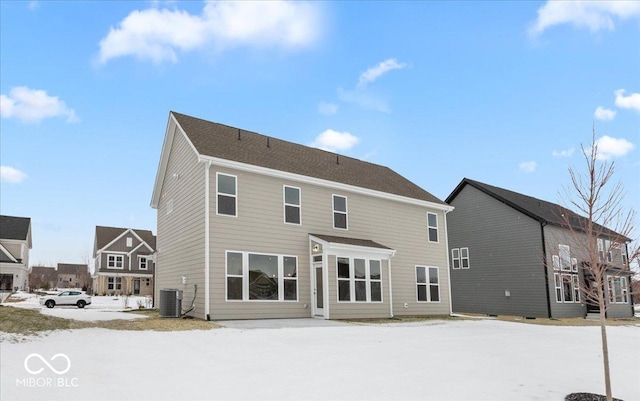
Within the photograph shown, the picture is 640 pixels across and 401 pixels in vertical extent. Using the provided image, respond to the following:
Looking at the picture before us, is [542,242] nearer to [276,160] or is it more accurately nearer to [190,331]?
[276,160]

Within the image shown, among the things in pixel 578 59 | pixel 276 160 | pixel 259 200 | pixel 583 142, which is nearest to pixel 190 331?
pixel 259 200

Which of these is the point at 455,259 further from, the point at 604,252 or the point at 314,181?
the point at 314,181

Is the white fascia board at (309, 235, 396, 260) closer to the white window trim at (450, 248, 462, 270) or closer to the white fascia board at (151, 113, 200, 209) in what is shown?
the white fascia board at (151, 113, 200, 209)

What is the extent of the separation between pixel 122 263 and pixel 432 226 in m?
40.0

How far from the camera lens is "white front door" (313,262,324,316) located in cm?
1797

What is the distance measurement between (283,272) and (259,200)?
9.55 ft

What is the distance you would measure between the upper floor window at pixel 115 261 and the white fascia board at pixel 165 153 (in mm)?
32191

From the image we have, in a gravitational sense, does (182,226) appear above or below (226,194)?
below

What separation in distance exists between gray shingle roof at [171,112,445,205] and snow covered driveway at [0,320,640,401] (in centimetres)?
742

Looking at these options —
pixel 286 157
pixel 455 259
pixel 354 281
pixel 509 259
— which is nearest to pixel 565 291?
pixel 509 259

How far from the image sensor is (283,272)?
1762cm

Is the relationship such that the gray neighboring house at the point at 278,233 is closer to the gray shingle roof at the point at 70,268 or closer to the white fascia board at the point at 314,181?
the white fascia board at the point at 314,181

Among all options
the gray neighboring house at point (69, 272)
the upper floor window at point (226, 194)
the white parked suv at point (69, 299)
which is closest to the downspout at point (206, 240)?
the upper floor window at point (226, 194)

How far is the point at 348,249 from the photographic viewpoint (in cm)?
1825
